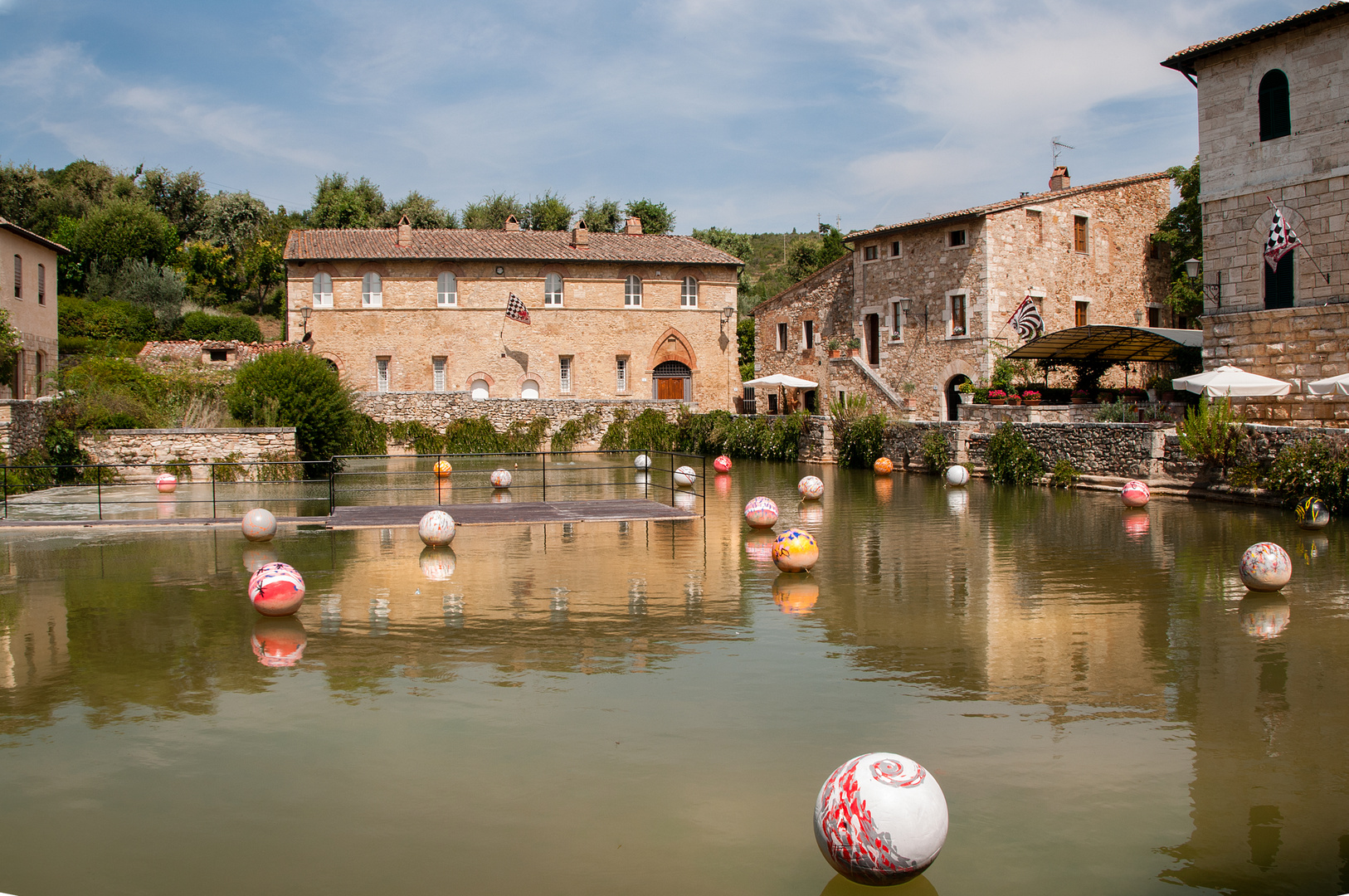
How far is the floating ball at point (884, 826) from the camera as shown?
4652 mm

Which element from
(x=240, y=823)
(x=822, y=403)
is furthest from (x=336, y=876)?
(x=822, y=403)

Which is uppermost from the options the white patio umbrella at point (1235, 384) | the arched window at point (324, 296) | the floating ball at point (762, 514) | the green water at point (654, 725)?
the arched window at point (324, 296)

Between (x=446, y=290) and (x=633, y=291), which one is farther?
(x=633, y=291)

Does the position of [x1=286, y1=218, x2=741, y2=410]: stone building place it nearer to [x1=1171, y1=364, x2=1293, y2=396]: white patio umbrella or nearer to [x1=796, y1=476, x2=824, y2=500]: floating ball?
[x1=796, y1=476, x2=824, y2=500]: floating ball

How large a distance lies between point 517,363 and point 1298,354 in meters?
30.6

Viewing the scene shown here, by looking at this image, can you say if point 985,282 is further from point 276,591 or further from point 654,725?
point 654,725

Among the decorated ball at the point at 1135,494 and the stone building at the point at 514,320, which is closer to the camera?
the decorated ball at the point at 1135,494

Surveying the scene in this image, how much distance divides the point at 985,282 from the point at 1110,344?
5569mm

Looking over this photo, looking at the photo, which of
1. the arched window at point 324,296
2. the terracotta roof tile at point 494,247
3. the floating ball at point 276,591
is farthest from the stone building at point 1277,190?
the arched window at point 324,296

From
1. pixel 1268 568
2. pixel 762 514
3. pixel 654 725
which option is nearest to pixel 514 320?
pixel 762 514

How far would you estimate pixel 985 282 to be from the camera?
3309 cm

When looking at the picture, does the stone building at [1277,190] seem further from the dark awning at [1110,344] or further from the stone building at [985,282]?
the stone building at [985,282]

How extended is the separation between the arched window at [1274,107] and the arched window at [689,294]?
26199 mm

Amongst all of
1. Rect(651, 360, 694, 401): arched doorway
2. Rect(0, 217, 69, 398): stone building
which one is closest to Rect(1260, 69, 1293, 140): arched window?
Rect(651, 360, 694, 401): arched doorway
